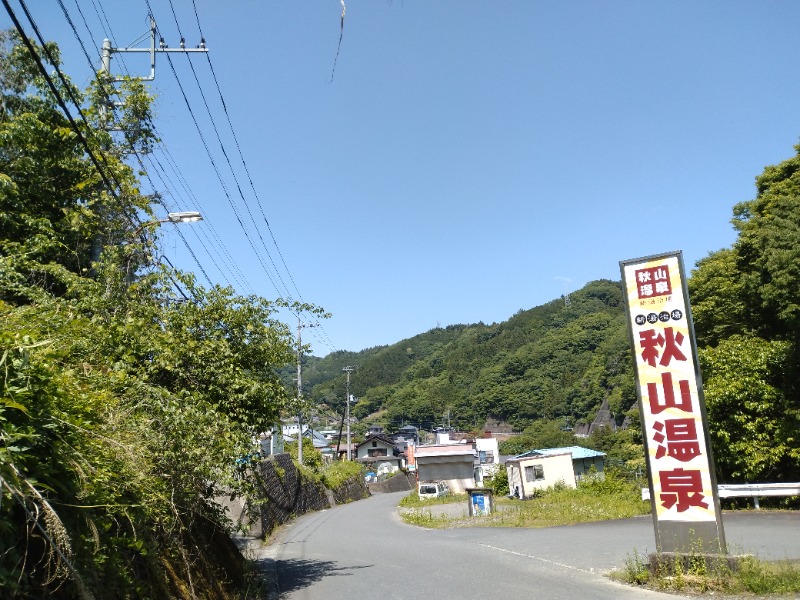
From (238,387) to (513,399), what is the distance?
104 meters

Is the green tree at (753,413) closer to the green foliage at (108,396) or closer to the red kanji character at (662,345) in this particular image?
the red kanji character at (662,345)

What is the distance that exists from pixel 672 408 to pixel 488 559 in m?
5.22

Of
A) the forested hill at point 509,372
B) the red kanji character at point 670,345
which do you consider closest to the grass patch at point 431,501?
the red kanji character at point 670,345

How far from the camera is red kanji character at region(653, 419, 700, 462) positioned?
8.36 m

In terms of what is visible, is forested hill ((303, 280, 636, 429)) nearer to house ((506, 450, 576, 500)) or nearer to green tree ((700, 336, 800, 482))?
house ((506, 450, 576, 500))

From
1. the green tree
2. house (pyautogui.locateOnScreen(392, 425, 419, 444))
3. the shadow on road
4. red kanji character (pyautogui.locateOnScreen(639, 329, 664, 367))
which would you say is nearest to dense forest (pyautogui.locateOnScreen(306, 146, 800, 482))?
the green tree

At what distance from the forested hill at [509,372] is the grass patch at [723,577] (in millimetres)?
68841

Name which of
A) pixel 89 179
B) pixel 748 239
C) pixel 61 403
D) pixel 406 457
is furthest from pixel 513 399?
pixel 61 403

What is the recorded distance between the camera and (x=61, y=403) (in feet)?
13.7

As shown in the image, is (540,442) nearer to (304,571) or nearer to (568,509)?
(568,509)

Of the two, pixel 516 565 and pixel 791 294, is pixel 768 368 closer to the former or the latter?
pixel 791 294

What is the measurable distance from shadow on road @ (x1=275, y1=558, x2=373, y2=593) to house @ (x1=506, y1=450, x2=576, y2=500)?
20.1 metres

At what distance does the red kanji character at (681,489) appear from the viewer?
8.20m

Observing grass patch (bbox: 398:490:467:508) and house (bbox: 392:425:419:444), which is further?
house (bbox: 392:425:419:444)
